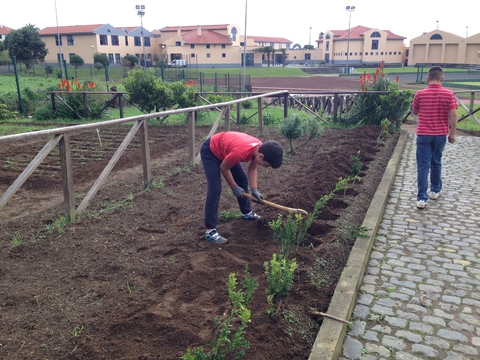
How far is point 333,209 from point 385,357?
275 centimetres

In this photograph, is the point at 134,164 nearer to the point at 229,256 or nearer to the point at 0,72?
the point at 229,256

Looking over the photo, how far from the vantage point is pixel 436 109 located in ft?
18.3

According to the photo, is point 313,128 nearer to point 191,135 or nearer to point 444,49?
point 191,135

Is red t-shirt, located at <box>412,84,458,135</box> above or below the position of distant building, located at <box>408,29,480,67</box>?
below

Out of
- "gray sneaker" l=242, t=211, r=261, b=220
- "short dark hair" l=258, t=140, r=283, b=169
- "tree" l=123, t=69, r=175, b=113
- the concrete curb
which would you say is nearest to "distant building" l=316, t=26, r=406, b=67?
"tree" l=123, t=69, r=175, b=113

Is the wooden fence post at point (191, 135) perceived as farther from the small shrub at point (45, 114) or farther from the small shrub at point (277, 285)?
the small shrub at point (45, 114)

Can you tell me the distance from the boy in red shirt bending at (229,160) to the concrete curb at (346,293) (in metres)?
1.10

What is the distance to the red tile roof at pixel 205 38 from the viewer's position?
69.1 meters

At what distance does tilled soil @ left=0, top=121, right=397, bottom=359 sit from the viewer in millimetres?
2791

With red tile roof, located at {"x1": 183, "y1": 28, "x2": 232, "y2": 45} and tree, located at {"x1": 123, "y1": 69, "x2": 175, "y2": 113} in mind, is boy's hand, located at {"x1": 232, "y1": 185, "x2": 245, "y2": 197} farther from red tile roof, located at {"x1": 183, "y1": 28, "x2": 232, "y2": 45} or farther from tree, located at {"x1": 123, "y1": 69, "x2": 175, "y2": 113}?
red tile roof, located at {"x1": 183, "y1": 28, "x2": 232, "y2": 45}

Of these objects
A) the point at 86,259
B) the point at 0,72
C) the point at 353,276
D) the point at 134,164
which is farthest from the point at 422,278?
the point at 0,72

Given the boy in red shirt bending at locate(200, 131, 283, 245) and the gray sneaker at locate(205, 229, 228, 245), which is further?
the gray sneaker at locate(205, 229, 228, 245)

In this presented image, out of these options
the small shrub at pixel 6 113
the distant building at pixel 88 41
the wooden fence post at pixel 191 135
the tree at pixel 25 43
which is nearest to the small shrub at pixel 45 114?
the small shrub at pixel 6 113

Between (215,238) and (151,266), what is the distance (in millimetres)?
727
